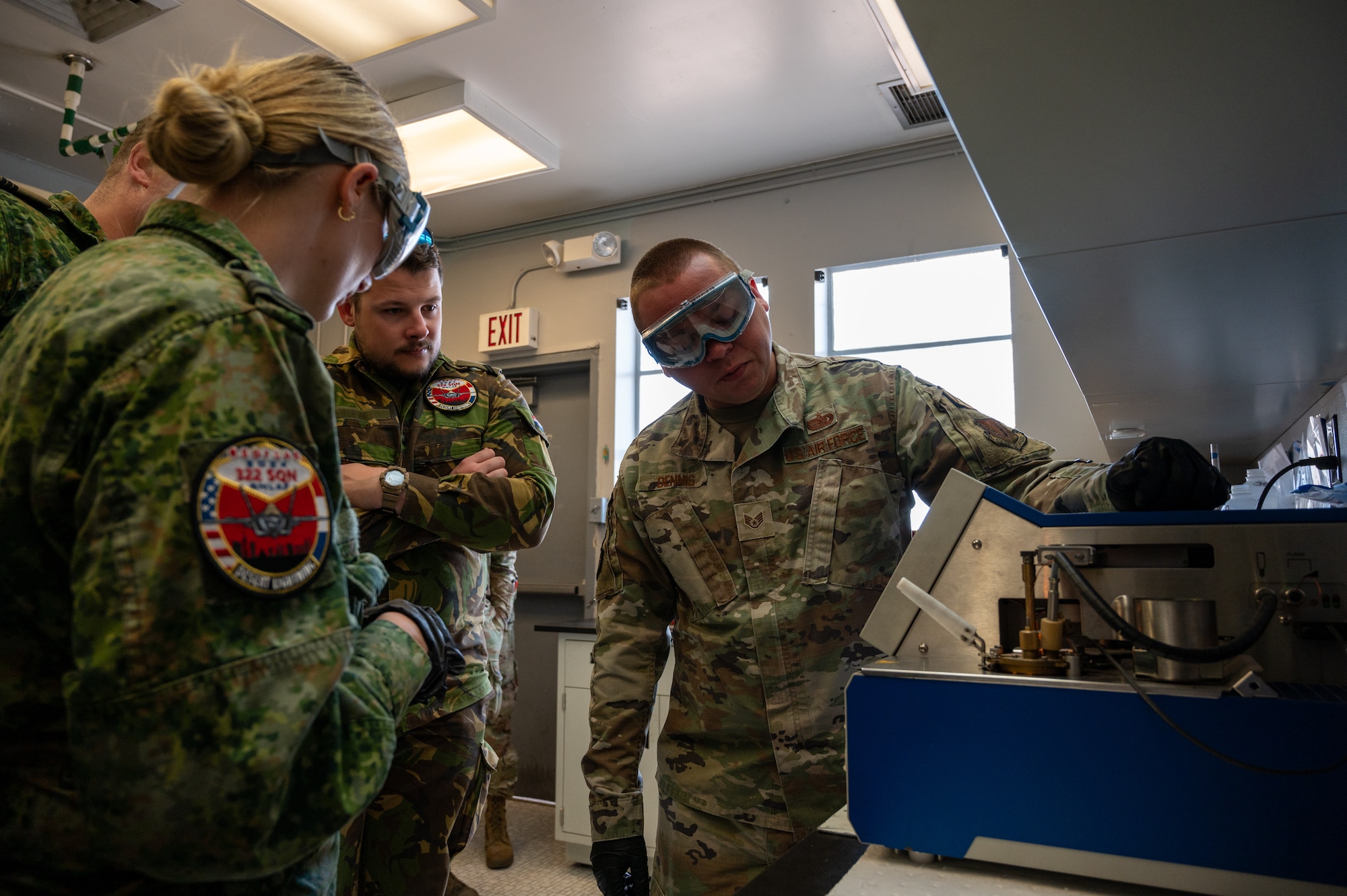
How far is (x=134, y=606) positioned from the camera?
1.74 feet

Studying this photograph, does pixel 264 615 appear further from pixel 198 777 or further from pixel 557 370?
pixel 557 370

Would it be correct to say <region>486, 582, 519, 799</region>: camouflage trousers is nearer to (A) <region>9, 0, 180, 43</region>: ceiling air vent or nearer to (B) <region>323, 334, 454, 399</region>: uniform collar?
(B) <region>323, 334, 454, 399</region>: uniform collar

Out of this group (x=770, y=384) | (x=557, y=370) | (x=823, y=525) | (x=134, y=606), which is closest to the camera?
(x=134, y=606)

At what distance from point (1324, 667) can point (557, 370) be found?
4225 millimetres

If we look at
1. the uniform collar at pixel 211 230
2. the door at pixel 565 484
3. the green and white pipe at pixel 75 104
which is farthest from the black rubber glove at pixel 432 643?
the door at pixel 565 484

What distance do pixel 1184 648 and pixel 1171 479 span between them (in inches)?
10.7

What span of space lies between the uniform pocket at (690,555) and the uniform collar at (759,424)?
0.37ft

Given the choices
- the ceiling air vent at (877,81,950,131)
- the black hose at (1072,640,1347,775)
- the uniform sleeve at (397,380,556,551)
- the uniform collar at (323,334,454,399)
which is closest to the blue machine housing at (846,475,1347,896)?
the black hose at (1072,640,1347,775)

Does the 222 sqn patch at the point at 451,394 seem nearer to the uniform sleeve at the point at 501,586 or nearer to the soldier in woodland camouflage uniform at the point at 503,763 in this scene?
the uniform sleeve at the point at 501,586

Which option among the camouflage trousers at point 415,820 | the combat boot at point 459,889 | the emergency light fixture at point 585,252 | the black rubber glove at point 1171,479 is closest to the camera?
the black rubber glove at point 1171,479

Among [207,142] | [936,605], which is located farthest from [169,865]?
[936,605]

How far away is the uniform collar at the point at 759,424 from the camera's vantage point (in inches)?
59.2

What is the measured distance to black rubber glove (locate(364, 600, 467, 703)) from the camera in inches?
31.2

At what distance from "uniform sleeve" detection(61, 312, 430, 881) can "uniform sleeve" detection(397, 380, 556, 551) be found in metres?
0.93
